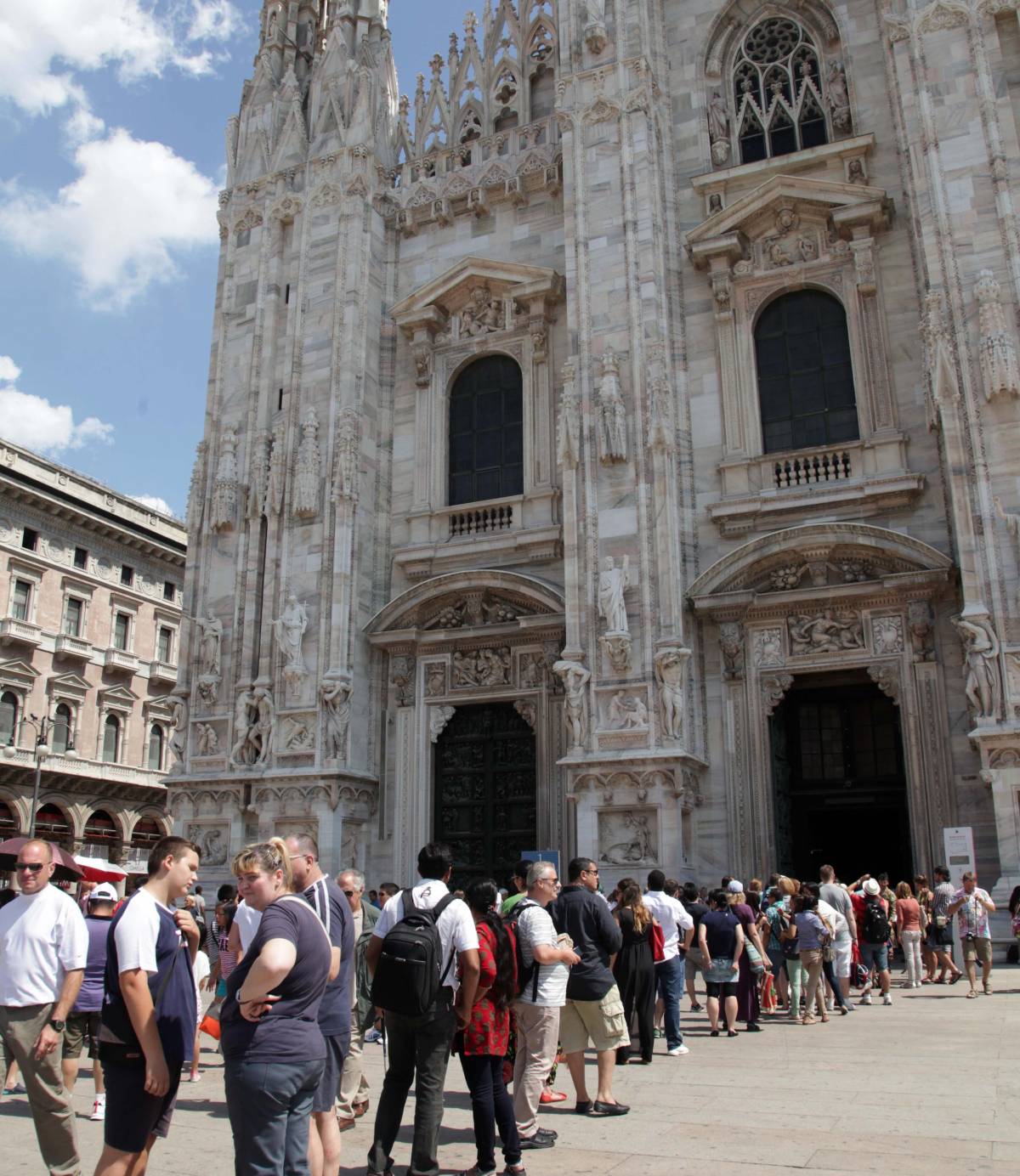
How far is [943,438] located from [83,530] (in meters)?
34.1

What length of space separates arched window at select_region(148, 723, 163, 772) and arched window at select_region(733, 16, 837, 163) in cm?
3318

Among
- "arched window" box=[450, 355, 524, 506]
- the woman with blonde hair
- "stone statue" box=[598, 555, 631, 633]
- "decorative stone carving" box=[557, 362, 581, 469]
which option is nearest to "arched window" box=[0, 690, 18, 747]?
"arched window" box=[450, 355, 524, 506]

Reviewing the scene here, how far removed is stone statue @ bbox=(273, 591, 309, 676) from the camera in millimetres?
20453

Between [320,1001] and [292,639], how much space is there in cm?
1569

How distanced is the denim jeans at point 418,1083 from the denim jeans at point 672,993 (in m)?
4.60

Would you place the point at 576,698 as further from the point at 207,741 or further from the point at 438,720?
the point at 207,741

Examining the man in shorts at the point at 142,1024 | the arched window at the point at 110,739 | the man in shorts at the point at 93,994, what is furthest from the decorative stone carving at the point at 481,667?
the arched window at the point at 110,739

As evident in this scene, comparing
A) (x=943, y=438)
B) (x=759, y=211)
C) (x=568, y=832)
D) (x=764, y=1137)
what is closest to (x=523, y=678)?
(x=568, y=832)

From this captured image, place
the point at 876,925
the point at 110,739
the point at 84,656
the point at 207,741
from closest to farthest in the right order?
the point at 876,925 → the point at 207,741 → the point at 84,656 → the point at 110,739

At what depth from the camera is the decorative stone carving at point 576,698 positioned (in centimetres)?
1788

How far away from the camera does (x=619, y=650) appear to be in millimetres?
17859

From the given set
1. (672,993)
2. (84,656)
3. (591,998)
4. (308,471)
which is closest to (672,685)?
(672,993)

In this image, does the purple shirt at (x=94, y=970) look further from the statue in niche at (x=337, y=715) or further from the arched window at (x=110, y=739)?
the arched window at (x=110, y=739)

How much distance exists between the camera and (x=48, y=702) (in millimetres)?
39750
